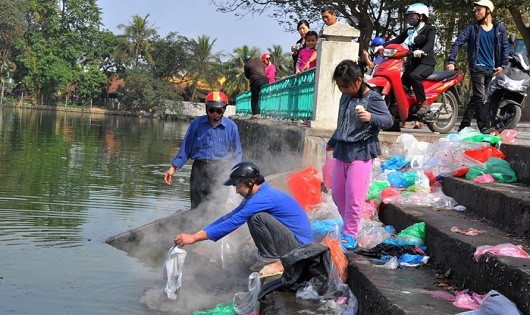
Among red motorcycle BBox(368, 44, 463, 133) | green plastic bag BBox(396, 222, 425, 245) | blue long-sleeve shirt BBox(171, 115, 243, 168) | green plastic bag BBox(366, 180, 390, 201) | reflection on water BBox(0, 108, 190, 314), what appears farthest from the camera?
red motorcycle BBox(368, 44, 463, 133)

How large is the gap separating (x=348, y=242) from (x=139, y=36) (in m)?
68.2

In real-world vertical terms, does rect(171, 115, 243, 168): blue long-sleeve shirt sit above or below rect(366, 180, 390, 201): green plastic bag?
above

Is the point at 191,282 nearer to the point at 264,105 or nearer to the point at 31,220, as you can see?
the point at 31,220

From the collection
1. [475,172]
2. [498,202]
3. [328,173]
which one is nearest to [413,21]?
[328,173]

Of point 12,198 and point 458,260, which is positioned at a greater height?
point 458,260

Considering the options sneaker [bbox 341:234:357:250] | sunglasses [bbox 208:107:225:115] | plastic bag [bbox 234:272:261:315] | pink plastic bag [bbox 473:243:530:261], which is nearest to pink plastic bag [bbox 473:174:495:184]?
sneaker [bbox 341:234:357:250]

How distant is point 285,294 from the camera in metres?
5.28

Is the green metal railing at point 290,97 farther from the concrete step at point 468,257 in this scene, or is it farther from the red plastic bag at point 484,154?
the concrete step at point 468,257

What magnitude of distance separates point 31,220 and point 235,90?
189ft

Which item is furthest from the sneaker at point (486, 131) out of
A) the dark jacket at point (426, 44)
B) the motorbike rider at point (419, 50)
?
the dark jacket at point (426, 44)

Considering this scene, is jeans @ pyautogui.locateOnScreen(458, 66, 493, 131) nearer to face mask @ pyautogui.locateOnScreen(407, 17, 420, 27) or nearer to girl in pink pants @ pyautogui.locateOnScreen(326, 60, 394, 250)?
face mask @ pyautogui.locateOnScreen(407, 17, 420, 27)

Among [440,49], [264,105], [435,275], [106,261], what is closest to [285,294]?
[435,275]

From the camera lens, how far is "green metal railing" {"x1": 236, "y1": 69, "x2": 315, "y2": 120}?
11.1 m

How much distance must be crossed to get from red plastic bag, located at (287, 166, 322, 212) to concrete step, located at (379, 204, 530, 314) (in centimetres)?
160
